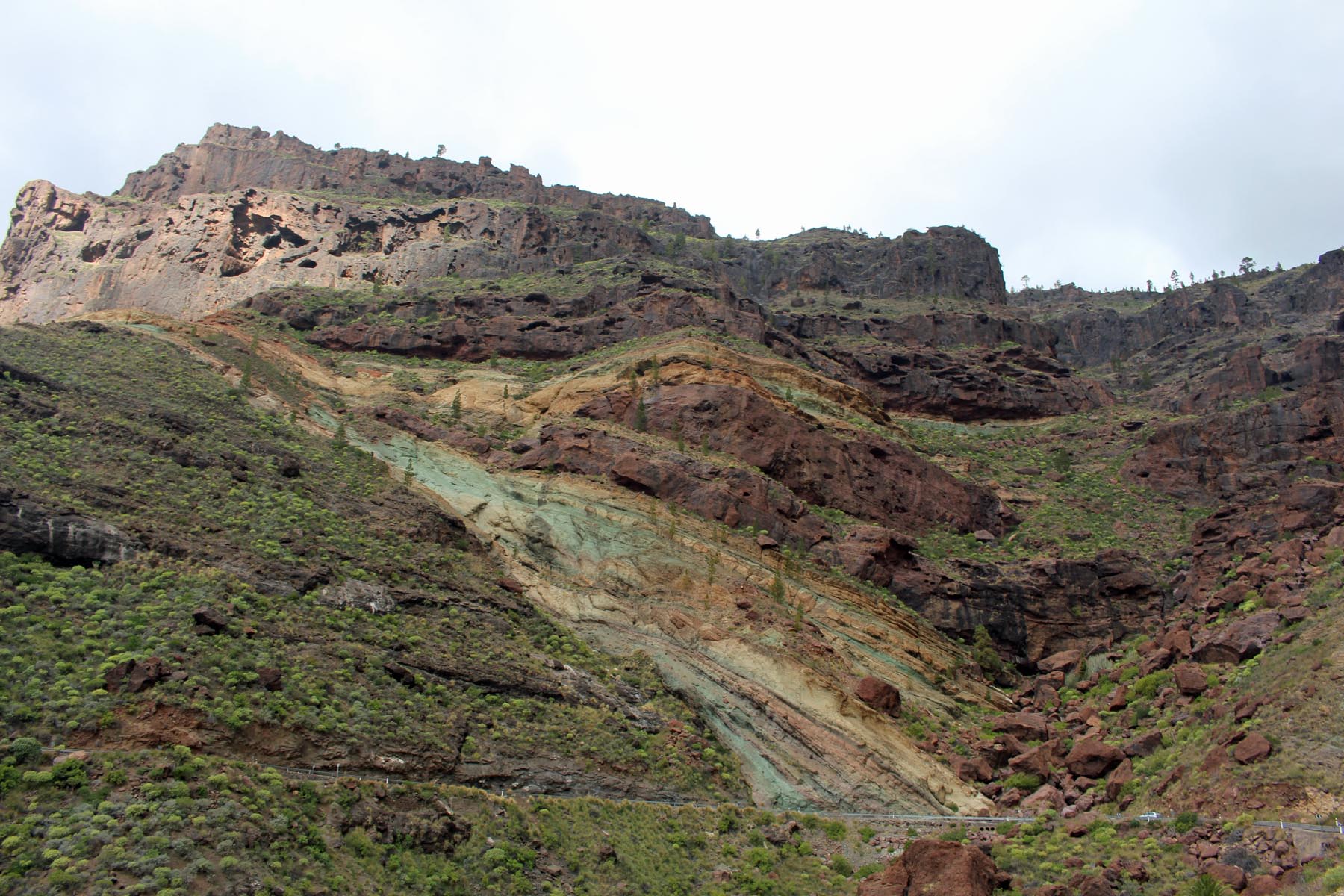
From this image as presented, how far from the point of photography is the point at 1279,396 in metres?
70.2

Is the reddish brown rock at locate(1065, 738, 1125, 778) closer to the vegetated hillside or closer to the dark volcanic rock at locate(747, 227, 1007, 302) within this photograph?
the vegetated hillside

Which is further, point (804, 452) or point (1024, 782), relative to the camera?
point (804, 452)

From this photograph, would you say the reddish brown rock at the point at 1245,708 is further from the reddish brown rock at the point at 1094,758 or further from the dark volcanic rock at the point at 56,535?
the dark volcanic rock at the point at 56,535

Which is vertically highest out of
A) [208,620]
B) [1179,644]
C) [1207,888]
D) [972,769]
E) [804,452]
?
[804,452]

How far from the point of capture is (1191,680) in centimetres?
3130

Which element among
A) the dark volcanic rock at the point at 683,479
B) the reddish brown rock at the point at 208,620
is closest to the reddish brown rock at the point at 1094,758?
the dark volcanic rock at the point at 683,479

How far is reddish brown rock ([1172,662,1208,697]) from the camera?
102 ft

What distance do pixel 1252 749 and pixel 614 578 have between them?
23808 mm

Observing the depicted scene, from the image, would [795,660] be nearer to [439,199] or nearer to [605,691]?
[605,691]

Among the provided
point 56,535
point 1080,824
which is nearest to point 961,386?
point 1080,824

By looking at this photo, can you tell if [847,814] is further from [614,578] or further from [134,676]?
[134,676]

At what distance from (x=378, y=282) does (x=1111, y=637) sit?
63.9m

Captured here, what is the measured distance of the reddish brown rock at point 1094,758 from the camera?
30.5m

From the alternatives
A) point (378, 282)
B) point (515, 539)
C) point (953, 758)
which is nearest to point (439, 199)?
point (378, 282)
